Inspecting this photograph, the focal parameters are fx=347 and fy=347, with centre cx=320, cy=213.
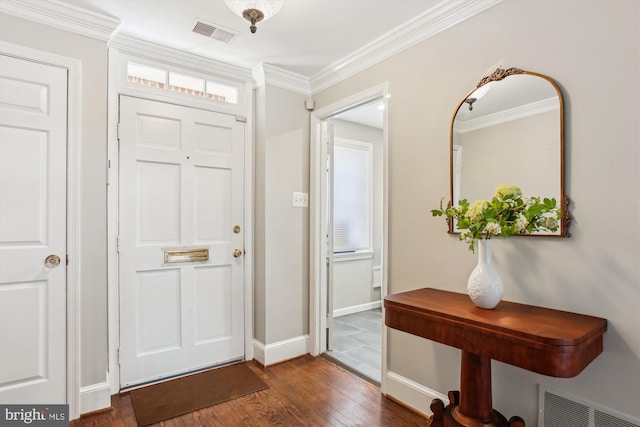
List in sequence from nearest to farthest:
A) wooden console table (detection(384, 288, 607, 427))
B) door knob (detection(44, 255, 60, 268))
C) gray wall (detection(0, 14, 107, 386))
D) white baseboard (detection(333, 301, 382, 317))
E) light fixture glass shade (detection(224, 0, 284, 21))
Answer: wooden console table (detection(384, 288, 607, 427)), light fixture glass shade (detection(224, 0, 284, 21)), door knob (detection(44, 255, 60, 268)), gray wall (detection(0, 14, 107, 386)), white baseboard (detection(333, 301, 382, 317))

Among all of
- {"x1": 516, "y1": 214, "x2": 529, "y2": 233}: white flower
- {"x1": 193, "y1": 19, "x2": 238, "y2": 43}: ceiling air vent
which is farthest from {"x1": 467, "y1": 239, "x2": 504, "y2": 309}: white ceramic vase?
{"x1": 193, "y1": 19, "x2": 238, "y2": 43}: ceiling air vent

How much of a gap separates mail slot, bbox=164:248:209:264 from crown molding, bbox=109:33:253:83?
1438mm

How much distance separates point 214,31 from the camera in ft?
→ 7.76

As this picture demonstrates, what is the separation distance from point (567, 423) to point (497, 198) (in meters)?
1.07

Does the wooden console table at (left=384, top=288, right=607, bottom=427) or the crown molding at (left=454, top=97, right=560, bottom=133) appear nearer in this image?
the wooden console table at (left=384, top=288, right=607, bottom=427)

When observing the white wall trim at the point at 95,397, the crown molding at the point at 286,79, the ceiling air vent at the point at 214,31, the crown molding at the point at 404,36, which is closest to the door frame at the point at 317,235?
the crown molding at the point at 286,79

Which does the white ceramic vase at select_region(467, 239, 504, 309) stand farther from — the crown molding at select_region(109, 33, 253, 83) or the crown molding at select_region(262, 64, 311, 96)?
the crown molding at select_region(109, 33, 253, 83)

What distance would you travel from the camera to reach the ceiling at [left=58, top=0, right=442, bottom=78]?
81.7 inches

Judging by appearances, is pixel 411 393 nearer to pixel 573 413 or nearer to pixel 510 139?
pixel 573 413

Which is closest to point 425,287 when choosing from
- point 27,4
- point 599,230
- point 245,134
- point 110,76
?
point 599,230

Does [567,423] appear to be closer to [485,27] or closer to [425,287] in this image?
[425,287]

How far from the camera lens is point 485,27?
6.30 ft

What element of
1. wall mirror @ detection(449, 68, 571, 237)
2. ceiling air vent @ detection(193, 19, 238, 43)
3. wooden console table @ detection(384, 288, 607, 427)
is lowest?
wooden console table @ detection(384, 288, 607, 427)

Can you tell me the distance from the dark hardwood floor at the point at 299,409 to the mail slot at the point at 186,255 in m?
0.97
